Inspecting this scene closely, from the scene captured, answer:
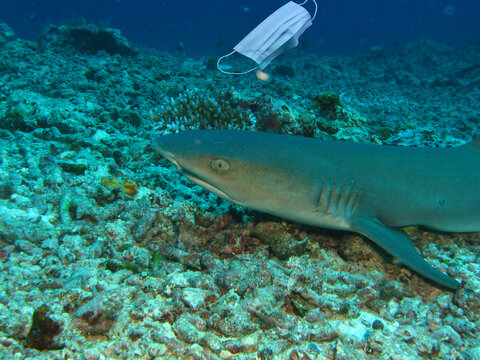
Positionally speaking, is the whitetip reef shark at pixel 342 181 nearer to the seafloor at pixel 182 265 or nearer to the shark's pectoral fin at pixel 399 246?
the shark's pectoral fin at pixel 399 246

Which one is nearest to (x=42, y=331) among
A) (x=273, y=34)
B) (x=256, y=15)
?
(x=273, y=34)

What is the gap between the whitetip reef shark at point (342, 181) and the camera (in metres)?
2.41

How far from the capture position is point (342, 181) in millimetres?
2664

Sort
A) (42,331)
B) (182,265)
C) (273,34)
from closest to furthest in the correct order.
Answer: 1. (42,331)
2. (182,265)
3. (273,34)

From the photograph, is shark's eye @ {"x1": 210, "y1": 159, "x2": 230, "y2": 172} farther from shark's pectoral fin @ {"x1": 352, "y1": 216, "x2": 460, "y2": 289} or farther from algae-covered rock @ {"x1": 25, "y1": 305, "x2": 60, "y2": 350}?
algae-covered rock @ {"x1": 25, "y1": 305, "x2": 60, "y2": 350}

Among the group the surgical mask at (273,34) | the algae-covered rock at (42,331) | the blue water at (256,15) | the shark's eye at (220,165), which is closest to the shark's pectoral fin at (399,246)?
the shark's eye at (220,165)

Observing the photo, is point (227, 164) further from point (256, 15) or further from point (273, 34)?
point (256, 15)

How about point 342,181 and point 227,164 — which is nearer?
point 227,164

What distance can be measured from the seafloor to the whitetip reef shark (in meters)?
0.29

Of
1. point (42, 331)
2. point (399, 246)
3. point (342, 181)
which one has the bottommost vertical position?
point (42, 331)

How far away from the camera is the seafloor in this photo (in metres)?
1.84

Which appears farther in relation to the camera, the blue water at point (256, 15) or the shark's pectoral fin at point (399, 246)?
the blue water at point (256, 15)

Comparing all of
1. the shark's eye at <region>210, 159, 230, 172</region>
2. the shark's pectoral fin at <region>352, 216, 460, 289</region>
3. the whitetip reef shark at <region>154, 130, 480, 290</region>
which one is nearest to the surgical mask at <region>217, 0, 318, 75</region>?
the whitetip reef shark at <region>154, 130, 480, 290</region>

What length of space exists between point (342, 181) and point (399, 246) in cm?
69
